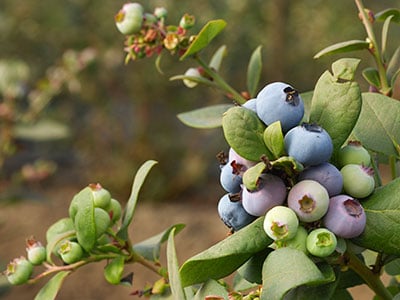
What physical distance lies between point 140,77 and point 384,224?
502cm

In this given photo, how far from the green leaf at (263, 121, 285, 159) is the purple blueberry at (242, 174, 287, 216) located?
0.02 m

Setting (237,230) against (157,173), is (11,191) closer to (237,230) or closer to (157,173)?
(237,230)

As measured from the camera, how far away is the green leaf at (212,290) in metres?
0.50

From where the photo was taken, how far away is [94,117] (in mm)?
5527

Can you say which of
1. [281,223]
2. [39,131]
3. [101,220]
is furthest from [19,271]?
[39,131]

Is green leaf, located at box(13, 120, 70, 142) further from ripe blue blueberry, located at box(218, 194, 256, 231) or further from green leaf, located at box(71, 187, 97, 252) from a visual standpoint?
ripe blue blueberry, located at box(218, 194, 256, 231)

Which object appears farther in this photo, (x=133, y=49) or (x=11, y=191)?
(x=11, y=191)

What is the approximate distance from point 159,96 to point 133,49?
4.78 meters

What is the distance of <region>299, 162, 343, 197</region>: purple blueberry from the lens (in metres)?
0.47

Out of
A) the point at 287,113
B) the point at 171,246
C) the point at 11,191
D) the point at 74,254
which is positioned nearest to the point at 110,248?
the point at 74,254

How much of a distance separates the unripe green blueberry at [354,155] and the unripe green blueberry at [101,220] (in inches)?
10.5

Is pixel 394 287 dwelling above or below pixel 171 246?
below

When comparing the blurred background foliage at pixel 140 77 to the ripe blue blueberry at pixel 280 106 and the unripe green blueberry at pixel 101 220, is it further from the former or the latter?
the ripe blue blueberry at pixel 280 106

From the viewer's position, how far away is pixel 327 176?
1.54 ft
